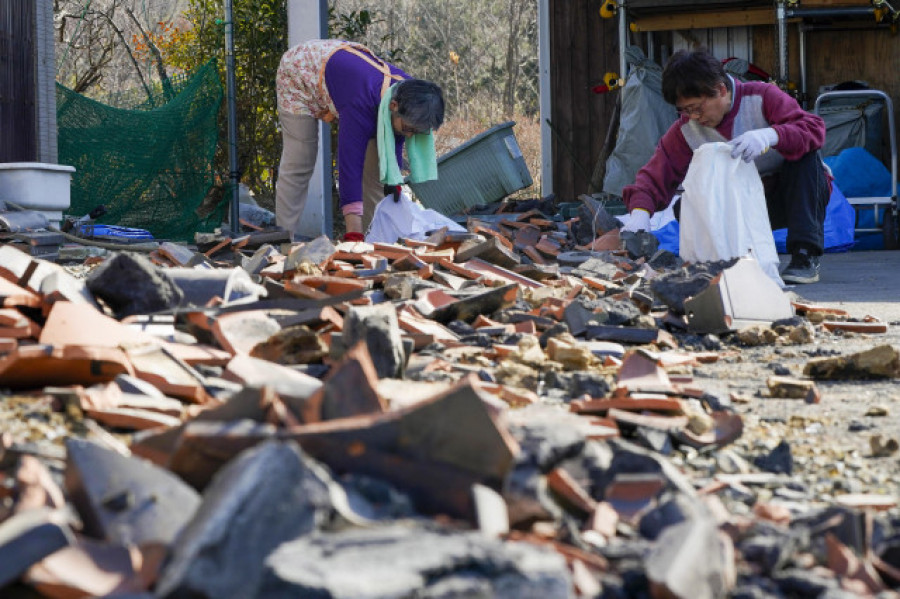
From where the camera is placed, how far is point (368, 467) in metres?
1.67

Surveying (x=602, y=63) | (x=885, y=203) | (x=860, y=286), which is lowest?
(x=860, y=286)

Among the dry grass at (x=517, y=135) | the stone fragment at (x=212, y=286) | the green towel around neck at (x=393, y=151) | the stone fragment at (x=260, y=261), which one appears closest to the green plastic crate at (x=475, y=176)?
the green towel around neck at (x=393, y=151)

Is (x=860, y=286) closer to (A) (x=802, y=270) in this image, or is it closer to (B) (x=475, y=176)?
(A) (x=802, y=270)

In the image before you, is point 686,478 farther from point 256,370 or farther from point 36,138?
point 36,138

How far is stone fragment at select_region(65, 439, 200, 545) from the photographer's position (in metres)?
1.56

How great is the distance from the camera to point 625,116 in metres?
9.24

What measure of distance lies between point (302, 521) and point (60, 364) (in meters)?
1.22

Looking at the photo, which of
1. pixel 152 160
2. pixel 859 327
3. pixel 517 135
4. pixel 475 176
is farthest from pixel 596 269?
pixel 517 135

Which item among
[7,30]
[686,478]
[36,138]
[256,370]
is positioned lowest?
[686,478]

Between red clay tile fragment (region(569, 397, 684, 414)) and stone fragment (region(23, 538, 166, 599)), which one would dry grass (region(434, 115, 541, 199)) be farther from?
stone fragment (region(23, 538, 166, 599))

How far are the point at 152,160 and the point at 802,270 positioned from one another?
17.6ft

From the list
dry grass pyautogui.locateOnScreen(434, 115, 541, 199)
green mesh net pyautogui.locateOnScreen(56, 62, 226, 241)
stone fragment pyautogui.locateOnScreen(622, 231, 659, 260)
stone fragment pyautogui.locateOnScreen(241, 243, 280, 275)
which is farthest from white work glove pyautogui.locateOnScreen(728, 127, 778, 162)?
dry grass pyautogui.locateOnScreen(434, 115, 541, 199)

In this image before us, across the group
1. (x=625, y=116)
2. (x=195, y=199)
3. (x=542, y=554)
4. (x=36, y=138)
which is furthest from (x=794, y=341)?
(x=36, y=138)

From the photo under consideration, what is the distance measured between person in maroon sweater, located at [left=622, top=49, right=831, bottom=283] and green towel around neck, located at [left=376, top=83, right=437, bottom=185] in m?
1.22
